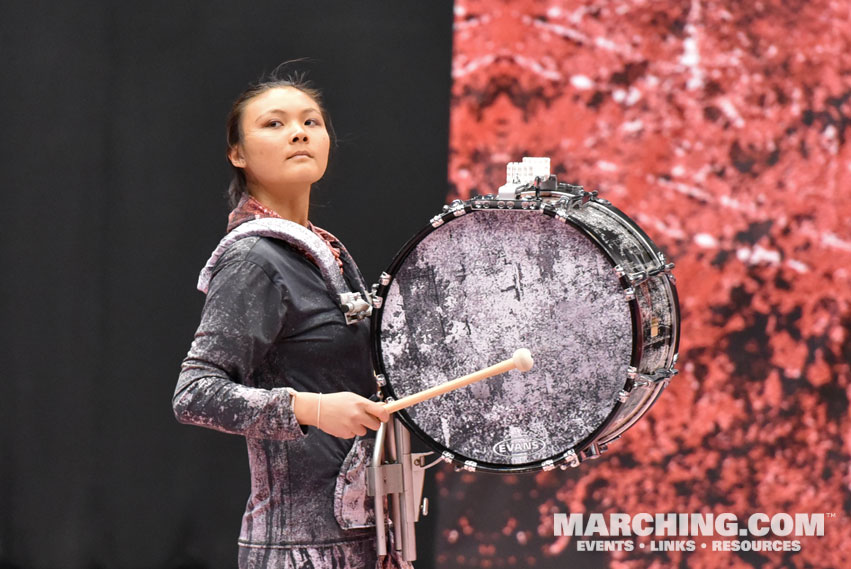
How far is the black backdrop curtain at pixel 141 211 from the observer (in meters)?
3.06

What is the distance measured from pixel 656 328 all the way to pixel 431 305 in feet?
1.32

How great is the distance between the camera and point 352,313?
1803 mm

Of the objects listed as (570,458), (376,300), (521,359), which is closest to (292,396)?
(376,300)

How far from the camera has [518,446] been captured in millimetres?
1795

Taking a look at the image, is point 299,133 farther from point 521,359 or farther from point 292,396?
point 521,359

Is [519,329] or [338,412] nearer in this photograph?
[338,412]

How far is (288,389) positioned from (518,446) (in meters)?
0.41

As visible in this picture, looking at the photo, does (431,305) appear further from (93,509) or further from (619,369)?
(93,509)
